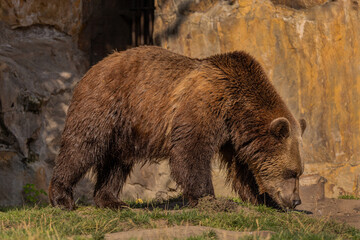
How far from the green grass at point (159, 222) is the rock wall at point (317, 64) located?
9.51ft

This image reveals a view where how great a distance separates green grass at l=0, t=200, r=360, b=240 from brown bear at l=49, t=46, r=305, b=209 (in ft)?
2.09

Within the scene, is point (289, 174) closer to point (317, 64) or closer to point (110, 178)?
point (110, 178)

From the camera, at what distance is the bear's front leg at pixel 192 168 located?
6.97 m

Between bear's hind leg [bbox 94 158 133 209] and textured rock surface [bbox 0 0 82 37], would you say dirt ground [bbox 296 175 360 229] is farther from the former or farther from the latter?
textured rock surface [bbox 0 0 82 37]

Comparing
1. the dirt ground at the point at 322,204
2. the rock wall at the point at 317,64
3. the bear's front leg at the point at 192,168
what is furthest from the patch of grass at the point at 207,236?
the rock wall at the point at 317,64

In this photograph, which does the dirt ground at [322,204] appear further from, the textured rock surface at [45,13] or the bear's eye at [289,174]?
the textured rock surface at [45,13]

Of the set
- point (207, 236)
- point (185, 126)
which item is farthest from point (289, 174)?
point (207, 236)

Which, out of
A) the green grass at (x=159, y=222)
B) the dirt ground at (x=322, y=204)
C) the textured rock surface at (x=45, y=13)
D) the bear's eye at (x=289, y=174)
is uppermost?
the textured rock surface at (x=45, y=13)

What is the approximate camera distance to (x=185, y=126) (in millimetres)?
7031

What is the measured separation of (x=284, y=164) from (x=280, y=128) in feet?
1.64

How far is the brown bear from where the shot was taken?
7.05m

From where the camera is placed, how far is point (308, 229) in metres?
5.97

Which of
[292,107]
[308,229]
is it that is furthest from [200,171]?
[292,107]

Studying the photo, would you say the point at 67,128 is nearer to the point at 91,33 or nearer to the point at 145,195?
the point at 145,195
